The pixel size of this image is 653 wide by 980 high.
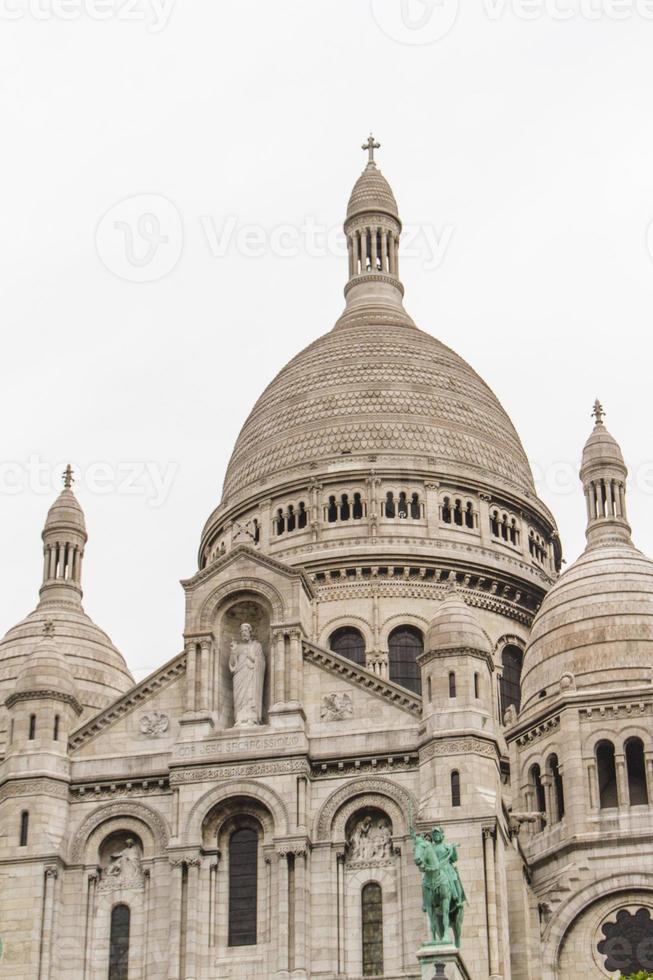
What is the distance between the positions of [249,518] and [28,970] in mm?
28238

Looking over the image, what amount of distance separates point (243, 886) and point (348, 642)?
20060mm

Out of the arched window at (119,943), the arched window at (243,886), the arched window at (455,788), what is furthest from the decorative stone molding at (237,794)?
the arched window at (455,788)

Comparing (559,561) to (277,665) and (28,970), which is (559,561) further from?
(28,970)

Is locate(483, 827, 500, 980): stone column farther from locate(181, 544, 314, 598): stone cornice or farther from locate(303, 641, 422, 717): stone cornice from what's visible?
locate(181, 544, 314, 598): stone cornice

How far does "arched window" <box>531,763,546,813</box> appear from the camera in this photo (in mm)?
62875

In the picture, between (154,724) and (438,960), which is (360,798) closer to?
(154,724)

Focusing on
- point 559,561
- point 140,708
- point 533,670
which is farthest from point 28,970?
point 559,561

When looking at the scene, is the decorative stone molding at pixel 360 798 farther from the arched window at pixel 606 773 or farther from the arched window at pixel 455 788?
the arched window at pixel 606 773

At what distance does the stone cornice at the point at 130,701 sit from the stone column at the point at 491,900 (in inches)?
398

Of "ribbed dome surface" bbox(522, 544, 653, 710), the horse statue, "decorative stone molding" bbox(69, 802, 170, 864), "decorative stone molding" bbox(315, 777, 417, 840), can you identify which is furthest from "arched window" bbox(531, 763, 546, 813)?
the horse statue

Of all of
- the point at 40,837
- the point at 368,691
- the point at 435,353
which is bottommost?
the point at 40,837

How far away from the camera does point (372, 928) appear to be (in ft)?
172

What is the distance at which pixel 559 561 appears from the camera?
8131 centimetres

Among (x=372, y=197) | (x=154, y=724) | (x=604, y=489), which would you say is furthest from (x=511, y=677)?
(x=372, y=197)
